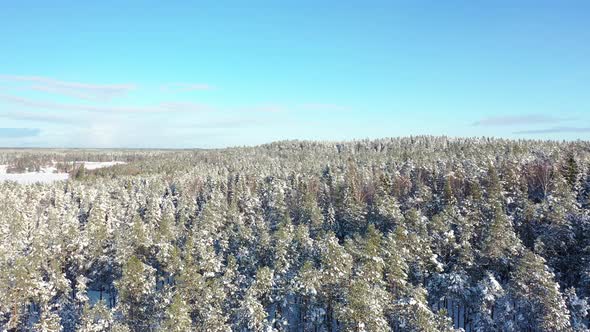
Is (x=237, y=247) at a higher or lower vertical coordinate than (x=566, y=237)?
lower

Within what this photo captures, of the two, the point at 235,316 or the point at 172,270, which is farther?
the point at 172,270

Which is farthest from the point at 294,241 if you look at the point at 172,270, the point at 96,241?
the point at 96,241

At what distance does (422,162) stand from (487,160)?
1696cm

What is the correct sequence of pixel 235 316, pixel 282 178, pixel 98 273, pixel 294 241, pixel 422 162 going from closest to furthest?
pixel 235 316, pixel 294 241, pixel 98 273, pixel 422 162, pixel 282 178

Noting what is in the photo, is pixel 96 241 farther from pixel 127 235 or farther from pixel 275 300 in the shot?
pixel 275 300

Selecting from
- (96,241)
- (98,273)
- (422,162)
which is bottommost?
(98,273)

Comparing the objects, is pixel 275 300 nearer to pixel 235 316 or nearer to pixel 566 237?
pixel 235 316

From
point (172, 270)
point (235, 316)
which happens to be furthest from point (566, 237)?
point (172, 270)

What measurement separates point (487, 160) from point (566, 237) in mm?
50943

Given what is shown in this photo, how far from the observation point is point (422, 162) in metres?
107

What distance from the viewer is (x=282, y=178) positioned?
11988cm

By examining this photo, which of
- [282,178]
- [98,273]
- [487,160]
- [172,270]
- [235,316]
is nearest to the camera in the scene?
[235,316]

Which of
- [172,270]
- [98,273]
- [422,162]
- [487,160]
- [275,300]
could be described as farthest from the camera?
[422,162]

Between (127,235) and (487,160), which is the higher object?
(487,160)
